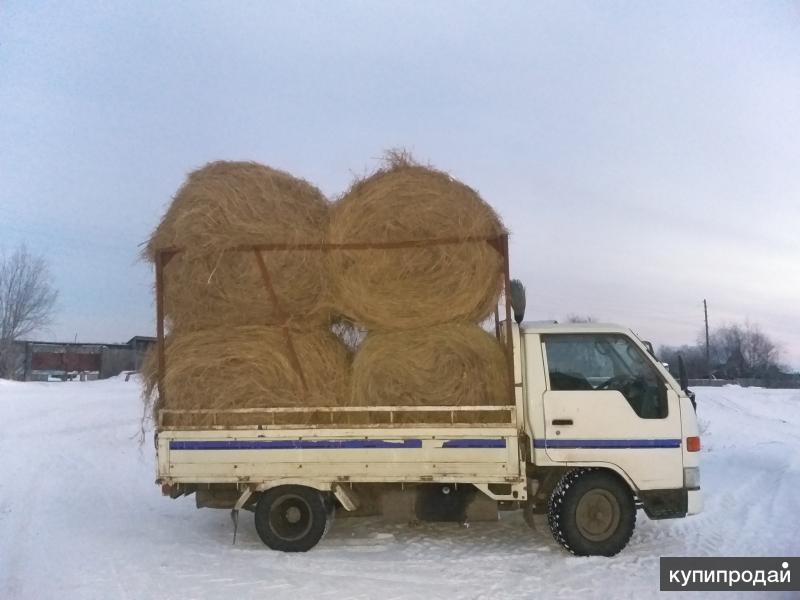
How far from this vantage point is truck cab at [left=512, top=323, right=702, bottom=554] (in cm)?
552

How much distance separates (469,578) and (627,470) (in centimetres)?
163

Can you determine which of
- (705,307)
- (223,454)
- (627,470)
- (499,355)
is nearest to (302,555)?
(223,454)

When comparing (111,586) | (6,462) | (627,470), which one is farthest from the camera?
(6,462)

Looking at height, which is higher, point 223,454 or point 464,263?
point 464,263

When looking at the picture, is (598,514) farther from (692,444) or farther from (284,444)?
(284,444)

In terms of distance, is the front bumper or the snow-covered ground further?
the front bumper

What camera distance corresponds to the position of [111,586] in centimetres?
481

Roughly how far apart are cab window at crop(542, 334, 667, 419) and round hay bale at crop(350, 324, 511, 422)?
49 centimetres

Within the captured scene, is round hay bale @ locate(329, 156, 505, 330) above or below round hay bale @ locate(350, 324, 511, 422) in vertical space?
above

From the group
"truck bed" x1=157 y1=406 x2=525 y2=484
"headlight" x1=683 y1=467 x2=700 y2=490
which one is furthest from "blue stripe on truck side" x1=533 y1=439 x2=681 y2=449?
"truck bed" x1=157 y1=406 x2=525 y2=484

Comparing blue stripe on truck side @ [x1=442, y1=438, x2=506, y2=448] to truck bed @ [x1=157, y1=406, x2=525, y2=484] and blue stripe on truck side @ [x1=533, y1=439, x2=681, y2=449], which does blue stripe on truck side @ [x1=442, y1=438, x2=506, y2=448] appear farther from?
blue stripe on truck side @ [x1=533, y1=439, x2=681, y2=449]

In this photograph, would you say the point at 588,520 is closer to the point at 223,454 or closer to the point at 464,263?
the point at 464,263

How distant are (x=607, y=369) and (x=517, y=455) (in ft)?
3.69

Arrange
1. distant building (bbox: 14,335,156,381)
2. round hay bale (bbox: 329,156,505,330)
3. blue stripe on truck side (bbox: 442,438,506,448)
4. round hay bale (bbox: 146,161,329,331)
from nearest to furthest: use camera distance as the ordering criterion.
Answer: blue stripe on truck side (bbox: 442,438,506,448), round hay bale (bbox: 329,156,505,330), round hay bale (bbox: 146,161,329,331), distant building (bbox: 14,335,156,381)
